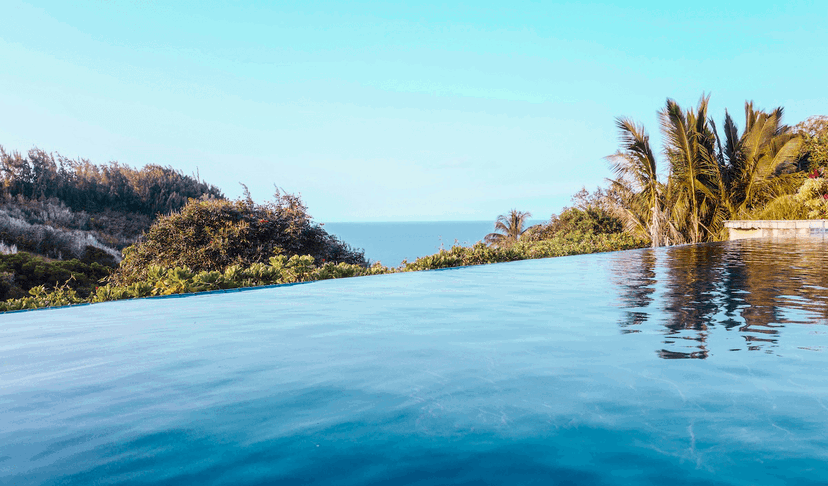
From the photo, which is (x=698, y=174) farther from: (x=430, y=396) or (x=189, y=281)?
(x=430, y=396)

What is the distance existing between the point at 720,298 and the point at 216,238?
10.2 m

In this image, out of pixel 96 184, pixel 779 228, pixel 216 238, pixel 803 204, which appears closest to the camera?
pixel 216 238

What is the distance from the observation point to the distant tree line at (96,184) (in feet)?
73.3

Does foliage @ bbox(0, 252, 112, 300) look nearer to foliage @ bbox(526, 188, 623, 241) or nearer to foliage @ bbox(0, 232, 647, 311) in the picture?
foliage @ bbox(0, 232, 647, 311)

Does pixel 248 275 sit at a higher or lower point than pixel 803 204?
lower

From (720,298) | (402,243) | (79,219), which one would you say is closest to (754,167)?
(720,298)

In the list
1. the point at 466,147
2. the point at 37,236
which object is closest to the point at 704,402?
the point at 37,236

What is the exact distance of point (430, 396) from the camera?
2.44 m

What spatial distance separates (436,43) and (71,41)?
1691cm

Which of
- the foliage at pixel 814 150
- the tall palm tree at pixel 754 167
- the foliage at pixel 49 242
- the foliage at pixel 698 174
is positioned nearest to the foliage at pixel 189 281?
the foliage at pixel 49 242

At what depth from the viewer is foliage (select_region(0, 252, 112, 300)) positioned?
37.1ft

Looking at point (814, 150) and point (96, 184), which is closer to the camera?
point (814, 150)

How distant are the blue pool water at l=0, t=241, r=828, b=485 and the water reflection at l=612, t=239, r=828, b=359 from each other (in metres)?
0.04

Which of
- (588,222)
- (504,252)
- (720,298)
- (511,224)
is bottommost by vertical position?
(720,298)
